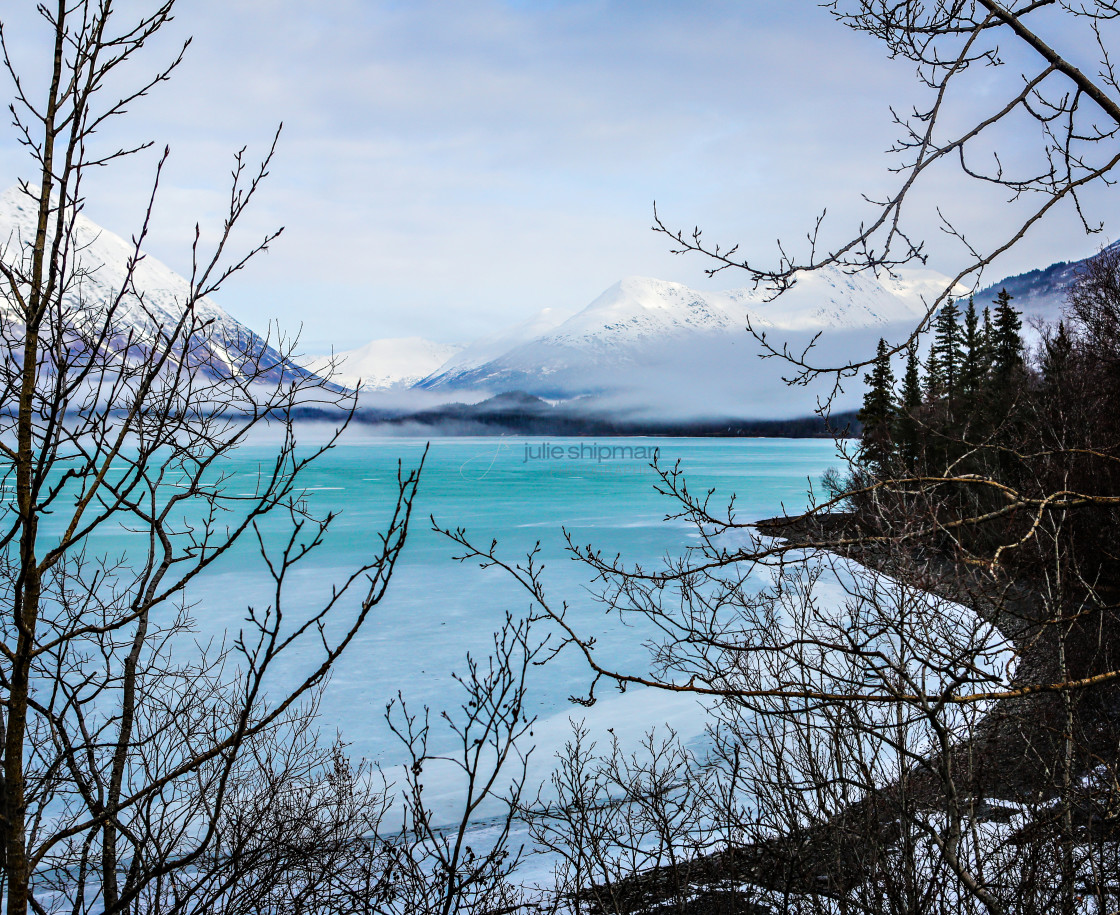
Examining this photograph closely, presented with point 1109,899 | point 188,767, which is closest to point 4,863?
point 188,767

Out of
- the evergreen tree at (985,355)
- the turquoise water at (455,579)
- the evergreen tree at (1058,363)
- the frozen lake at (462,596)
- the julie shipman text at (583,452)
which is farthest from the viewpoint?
the julie shipman text at (583,452)

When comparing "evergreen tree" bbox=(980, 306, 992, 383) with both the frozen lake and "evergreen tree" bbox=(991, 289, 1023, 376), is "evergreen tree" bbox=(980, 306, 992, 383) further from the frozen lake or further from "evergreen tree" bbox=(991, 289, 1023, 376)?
the frozen lake

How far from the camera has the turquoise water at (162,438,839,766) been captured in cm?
2212

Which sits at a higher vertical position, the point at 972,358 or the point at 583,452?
the point at 972,358

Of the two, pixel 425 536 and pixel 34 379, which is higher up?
pixel 34 379

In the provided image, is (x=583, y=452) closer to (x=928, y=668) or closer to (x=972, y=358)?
(x=972, y=358)

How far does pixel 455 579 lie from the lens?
36.7 meters

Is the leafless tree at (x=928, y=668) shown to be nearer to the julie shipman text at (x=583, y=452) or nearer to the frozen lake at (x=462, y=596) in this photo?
the frozen lake at (x=462, y=596)

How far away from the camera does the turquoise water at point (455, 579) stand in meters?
22.1

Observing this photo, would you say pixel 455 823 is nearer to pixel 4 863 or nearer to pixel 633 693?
pixel 633 693

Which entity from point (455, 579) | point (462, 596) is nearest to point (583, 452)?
point (455, 579)

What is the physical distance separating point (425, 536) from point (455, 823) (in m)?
39.4

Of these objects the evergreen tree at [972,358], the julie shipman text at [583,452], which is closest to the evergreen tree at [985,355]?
the evergreen tree at [972,358]

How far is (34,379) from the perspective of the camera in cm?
222
